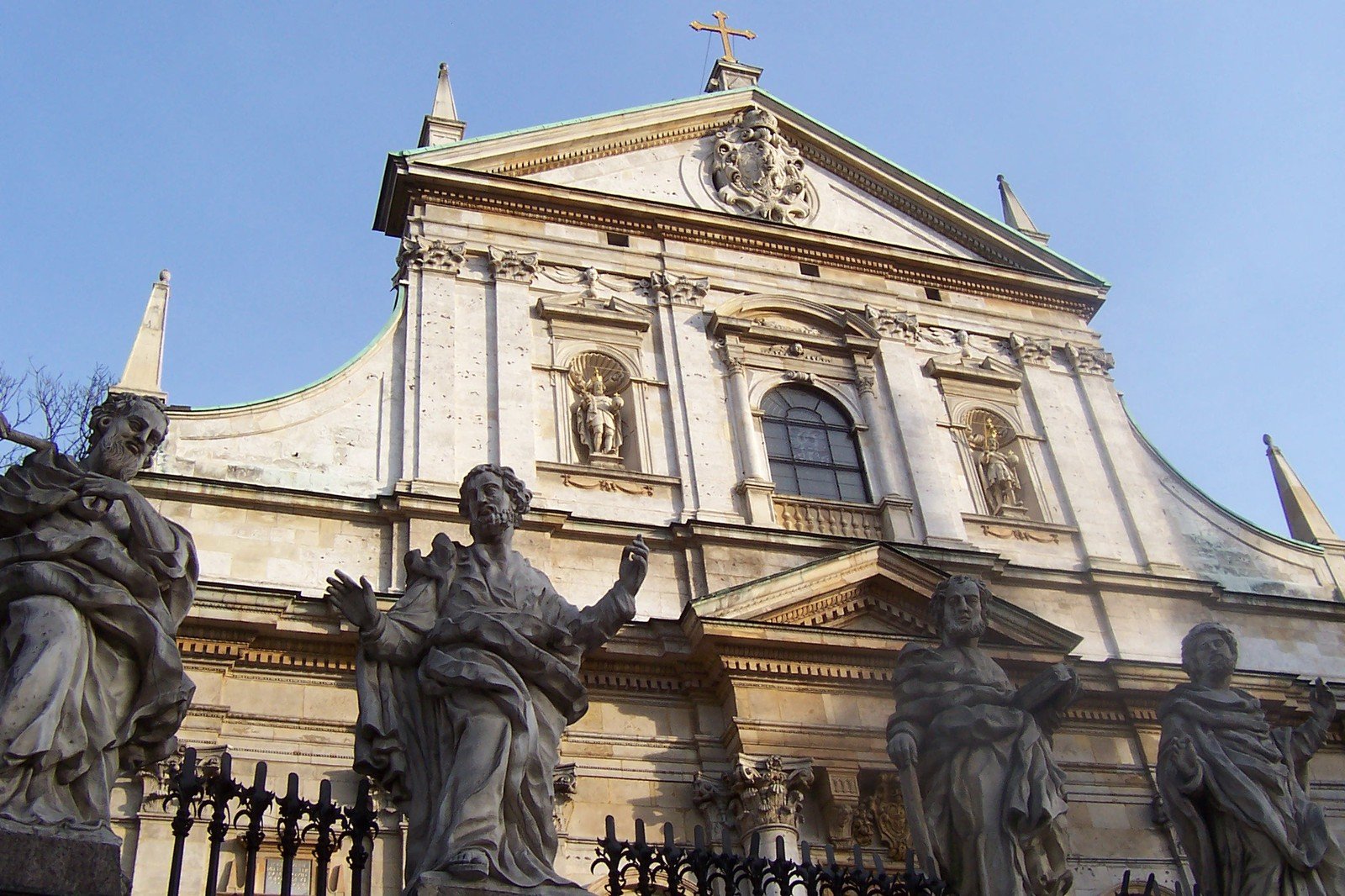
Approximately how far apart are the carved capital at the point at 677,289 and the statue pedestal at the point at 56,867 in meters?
12.7

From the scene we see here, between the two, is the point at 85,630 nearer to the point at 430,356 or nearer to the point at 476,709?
the point at 476,709

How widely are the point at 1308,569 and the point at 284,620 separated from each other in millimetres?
11372

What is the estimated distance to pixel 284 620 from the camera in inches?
480

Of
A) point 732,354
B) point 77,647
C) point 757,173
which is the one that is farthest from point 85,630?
point 757,173

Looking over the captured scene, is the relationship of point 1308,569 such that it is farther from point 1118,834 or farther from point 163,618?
point 163,618

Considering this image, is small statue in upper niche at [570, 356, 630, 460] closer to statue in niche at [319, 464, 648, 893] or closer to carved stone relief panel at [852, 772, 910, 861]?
carved stone relief panel at [852, 772, 910, 861]

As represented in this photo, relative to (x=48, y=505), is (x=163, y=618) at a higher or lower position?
lower

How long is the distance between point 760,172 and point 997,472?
16.8 ft

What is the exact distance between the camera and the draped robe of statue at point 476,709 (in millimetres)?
5508

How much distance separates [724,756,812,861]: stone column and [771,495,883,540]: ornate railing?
10.7 feet

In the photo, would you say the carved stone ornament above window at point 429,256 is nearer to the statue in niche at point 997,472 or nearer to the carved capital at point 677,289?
the carved capital at point 677,289

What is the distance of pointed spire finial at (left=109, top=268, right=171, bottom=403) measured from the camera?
13.7 metres

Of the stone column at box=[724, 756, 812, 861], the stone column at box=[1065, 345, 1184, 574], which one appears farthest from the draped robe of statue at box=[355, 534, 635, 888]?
the stone column at box=[1065, 345, 1184, 574]

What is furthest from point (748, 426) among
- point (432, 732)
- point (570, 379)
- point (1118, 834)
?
point (432, 732)
